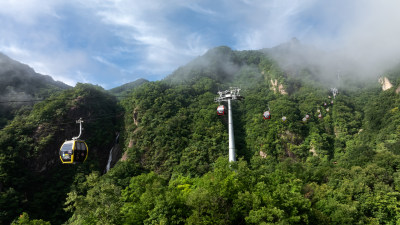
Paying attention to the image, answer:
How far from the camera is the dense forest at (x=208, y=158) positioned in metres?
21.4

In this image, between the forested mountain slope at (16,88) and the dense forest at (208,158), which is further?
the forested mountain slope at (16,88)

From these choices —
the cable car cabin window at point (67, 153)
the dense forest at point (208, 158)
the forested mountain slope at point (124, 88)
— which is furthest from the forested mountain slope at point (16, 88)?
the cable car cabin window at point (67, 153)

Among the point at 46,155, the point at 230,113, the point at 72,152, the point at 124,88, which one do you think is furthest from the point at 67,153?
the point at 124,88

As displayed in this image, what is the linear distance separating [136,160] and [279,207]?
50890 mm

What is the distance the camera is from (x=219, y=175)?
2130 cm

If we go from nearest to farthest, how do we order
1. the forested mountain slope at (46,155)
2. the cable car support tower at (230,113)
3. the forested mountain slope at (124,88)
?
the cable car support tower at (230,113), the forested mountain slope at (46,155), the forested mountain slope at (124,88)

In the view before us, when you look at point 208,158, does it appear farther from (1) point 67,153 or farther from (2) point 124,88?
(2) point 124,88

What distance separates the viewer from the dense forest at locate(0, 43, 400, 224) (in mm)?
21438

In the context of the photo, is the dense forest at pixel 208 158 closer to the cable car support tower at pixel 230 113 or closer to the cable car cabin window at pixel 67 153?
the cable car support tower at pixel 230 113

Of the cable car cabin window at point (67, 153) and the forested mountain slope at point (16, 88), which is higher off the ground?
the forested mountain slope at point (16, 88)

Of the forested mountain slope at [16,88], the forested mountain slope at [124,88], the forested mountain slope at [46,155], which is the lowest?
the forested mountain slope at [46,155]

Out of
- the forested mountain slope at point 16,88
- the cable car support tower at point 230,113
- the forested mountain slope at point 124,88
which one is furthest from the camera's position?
the forested mountain slope at point 124,88

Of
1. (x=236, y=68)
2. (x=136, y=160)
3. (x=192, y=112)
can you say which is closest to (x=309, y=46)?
(x=236, y=68)

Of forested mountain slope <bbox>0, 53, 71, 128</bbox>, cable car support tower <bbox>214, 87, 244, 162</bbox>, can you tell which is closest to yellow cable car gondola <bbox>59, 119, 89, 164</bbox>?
cable car support tower <bbox>214, 87, 244, 162</bbox>
